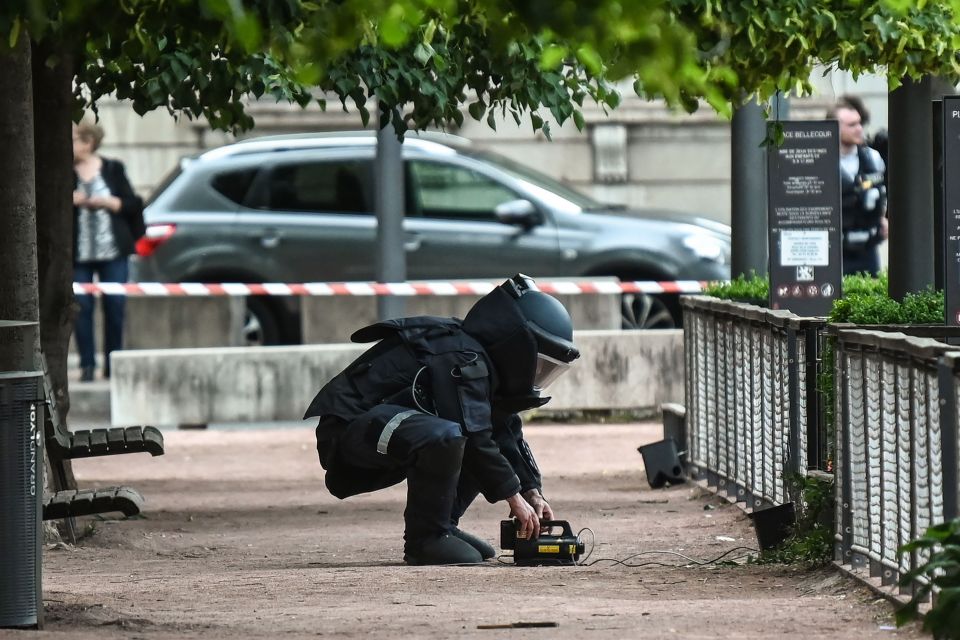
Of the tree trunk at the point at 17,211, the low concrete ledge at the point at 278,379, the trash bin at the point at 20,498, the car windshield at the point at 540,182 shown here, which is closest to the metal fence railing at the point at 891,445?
the trash bin at the point at 20,498

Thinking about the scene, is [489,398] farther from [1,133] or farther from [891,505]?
[1,133]

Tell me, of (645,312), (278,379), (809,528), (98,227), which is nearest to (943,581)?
(809,528)

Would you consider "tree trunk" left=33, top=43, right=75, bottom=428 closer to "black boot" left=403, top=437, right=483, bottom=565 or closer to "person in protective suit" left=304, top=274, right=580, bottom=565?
"person in protective suit" left=304, top=274, right=580, bottom=565

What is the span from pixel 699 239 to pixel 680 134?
788 cm

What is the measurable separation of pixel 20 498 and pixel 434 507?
2.01 m

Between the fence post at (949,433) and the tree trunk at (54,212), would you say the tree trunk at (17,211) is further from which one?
the fence post at (949,433)

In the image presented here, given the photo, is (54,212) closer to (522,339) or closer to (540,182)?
(522,339)

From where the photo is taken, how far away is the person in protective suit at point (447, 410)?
285 inches

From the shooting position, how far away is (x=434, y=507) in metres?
7.44

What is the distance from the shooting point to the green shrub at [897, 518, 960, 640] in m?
4.89

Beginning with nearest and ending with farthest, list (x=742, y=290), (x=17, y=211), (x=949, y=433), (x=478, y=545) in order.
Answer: (x=949, y=433) < (x=478, y=545) < (x=17, y=211) < (x=742, y=290)

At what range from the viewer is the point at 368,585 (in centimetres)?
689

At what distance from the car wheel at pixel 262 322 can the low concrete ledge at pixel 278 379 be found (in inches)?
77.3

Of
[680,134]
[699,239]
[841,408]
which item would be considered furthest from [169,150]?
[841,408]
